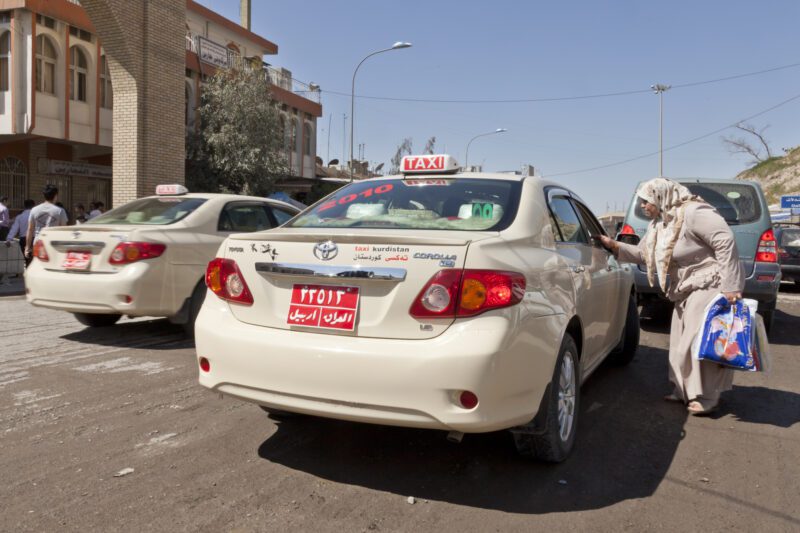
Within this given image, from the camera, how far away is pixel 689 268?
15.4 ft

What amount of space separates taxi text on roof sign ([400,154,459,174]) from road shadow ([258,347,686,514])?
1666 millimetres

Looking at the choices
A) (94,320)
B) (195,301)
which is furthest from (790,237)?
(94,320)

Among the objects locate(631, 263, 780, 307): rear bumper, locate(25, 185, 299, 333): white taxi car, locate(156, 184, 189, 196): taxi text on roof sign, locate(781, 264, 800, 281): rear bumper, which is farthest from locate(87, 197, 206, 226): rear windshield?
locate(781, 264, 800, 281): rear bumper

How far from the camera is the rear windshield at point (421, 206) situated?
11.6 ft

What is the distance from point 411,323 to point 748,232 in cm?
620

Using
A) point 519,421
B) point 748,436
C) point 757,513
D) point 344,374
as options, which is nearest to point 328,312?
point 344,374

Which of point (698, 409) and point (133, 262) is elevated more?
point (133, 262)

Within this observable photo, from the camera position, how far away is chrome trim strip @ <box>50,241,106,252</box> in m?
6.05

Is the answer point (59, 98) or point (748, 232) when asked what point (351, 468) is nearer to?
point (748, 232)

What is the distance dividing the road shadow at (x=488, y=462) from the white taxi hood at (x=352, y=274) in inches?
31.7

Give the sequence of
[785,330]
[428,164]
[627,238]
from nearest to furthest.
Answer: [428,164] → [627,238] → [785,330]

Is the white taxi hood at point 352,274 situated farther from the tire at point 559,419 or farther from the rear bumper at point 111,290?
the rear bumper at point 111,290

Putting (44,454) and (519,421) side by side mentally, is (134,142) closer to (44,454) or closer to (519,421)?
(44,454)

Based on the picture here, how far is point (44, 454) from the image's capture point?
3.45 m
